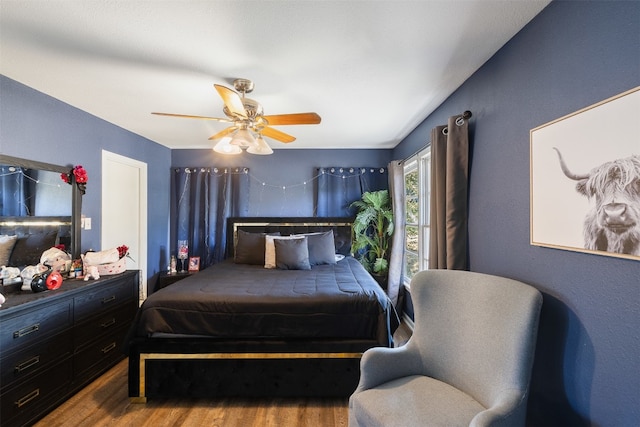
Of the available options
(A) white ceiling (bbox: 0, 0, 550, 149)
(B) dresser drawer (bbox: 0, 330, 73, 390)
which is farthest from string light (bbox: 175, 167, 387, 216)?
(B) dresser drawer (bbox: 0, 330, 73, 390)

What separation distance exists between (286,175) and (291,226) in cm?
79

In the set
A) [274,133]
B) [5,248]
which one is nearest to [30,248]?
[5,248]

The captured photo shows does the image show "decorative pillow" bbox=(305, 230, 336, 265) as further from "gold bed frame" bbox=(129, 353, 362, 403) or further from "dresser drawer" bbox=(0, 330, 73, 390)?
"dresser drawer" bbox=(0, 330, 73, 390)

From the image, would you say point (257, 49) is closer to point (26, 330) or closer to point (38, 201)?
point (38, 201)

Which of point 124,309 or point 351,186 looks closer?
point 124,309

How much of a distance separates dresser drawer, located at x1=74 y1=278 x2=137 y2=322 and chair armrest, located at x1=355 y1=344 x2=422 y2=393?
2.16 meters

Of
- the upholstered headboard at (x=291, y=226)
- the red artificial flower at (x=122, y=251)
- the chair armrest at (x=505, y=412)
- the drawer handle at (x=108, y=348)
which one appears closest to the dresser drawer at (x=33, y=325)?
the drawer handle at (x=108, y=348)

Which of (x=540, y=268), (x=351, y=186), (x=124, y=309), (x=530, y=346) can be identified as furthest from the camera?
(x=351, y=186)

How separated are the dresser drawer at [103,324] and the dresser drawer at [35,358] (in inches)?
3.4

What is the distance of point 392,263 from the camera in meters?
3.47

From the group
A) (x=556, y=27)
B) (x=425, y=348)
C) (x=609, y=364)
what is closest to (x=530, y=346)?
(x=609, y=364)

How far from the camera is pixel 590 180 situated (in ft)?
3.59

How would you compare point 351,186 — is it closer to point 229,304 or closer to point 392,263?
point 392,263

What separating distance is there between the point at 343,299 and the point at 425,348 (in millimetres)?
621
